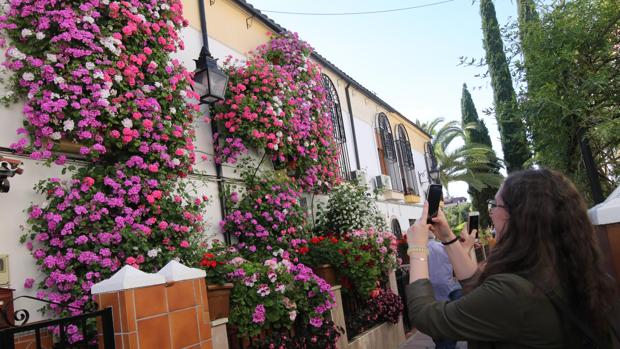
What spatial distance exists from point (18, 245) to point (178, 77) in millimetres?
2336

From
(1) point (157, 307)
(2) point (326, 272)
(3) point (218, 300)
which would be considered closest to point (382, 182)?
(2) point (326, 272)

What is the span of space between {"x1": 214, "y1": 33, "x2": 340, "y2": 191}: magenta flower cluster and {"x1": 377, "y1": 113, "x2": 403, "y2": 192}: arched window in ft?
18.1

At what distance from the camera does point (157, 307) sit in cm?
291

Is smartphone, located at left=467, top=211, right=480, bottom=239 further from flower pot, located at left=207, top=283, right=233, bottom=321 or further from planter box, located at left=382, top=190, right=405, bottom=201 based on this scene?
planter box, located at left=382, top=190, right=405, bottom=201

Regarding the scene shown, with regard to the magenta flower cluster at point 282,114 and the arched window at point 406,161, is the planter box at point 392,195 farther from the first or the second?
the magenta flower cluster at point 282,114

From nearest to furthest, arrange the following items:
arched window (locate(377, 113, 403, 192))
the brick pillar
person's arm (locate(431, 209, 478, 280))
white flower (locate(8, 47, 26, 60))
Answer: person's arm (locate(431, 209, 478, 280)), the brick pillar, white flower (locate(8, 47, 26, 60)), arched window (locate(377, 113, 403, 192))

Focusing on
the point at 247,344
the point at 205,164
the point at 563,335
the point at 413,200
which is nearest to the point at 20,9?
the point at 205,164

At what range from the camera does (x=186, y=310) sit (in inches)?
123

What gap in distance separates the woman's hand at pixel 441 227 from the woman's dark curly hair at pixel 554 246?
0.51m

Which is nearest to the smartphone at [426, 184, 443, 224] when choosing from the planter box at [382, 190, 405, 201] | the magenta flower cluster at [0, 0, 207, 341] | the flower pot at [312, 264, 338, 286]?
the magenta flower cluster at [0, 0, 207, 341]

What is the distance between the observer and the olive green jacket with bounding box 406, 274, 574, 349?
1492 mm

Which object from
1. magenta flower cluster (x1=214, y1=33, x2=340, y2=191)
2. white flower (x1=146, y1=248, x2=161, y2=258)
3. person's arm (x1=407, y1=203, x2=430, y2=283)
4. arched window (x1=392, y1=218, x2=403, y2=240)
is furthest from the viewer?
arched window (x1=392, y1=218, x2=403, y2=240)

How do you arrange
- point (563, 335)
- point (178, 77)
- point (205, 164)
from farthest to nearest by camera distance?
point (205, 164)
point (178, 77)
point (563, 335)

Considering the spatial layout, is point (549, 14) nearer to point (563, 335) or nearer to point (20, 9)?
point (563, 335)
